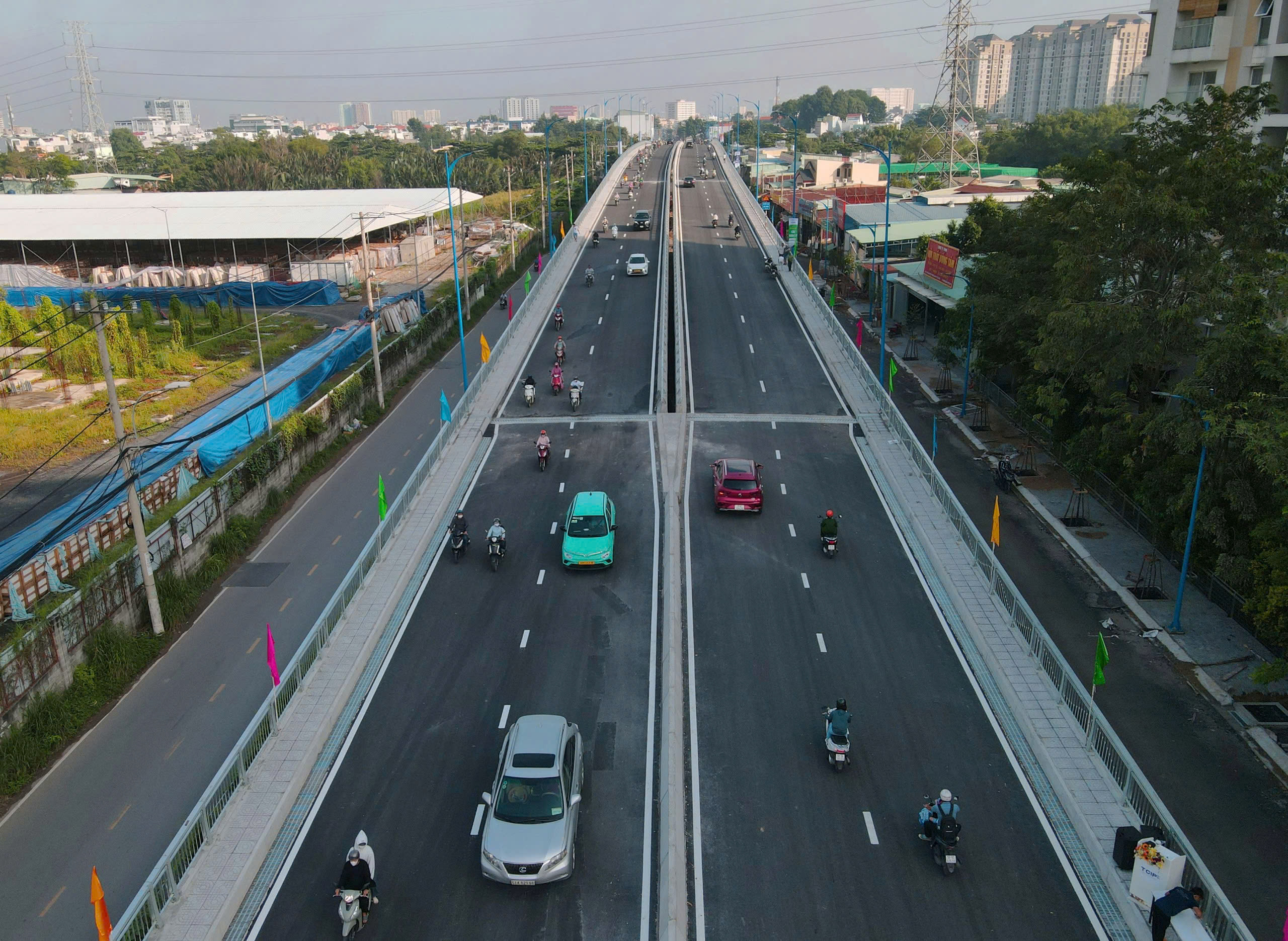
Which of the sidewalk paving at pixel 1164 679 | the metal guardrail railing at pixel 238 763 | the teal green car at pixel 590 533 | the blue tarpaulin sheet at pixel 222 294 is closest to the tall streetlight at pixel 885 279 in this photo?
the sidewalk paving at pixel 1164 679

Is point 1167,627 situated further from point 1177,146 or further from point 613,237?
point 613,237

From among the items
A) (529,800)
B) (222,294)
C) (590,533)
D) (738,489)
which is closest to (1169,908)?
(529,800)

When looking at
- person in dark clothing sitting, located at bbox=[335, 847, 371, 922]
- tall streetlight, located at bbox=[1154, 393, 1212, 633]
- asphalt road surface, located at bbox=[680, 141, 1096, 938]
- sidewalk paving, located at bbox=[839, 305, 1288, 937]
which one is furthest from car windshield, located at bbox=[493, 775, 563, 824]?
tall streetlight, located at bbox=[1154, 393, 1212, 633]

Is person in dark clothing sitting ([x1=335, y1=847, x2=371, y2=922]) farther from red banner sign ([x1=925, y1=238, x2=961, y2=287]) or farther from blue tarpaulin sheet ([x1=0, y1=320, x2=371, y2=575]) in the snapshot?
red banner sign ([x1=925, y1=238, x2=961, y2=287])

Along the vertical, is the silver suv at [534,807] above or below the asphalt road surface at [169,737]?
above

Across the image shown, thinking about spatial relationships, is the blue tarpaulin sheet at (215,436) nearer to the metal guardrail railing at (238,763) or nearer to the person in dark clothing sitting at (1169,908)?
the metal guardrail railing at (238,763)
